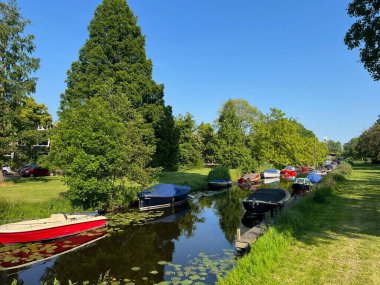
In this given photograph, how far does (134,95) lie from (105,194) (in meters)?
20.7

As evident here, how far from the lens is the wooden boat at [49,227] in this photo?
15898 millimetres

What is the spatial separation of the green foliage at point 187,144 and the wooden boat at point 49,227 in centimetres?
4341

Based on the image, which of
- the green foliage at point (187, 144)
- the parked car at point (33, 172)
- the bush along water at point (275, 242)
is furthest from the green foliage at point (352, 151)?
the bush along water at point (275, 242)

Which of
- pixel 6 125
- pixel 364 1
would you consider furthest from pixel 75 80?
pixel 364 1

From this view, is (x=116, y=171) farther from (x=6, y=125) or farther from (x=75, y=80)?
(x=75, y=80)

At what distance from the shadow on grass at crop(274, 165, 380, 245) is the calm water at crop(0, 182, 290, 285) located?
11.8ft

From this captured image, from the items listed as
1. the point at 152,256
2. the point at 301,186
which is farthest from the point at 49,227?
the point at 301,186

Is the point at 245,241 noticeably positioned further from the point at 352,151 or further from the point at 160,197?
the point at 352,151

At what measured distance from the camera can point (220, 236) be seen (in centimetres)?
2002

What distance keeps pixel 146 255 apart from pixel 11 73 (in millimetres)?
26802

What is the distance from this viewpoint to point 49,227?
667 inches

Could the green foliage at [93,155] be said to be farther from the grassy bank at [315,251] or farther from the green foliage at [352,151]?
the green foliage at [352,151]

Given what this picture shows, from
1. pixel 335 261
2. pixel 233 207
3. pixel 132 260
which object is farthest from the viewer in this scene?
pixel 233 207

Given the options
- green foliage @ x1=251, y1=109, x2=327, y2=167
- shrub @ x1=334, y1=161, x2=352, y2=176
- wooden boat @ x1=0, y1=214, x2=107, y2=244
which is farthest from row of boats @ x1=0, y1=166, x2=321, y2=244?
green foliage @ x1=251, y1=109, x2=327, y2=167
